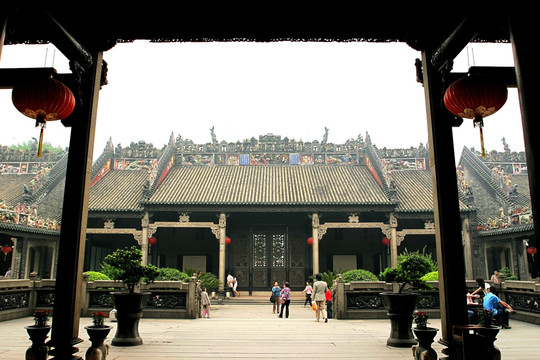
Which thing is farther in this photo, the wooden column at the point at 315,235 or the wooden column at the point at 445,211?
the wooden column at the point at 315,235

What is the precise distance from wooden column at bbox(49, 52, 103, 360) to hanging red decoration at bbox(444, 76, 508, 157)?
3672mm

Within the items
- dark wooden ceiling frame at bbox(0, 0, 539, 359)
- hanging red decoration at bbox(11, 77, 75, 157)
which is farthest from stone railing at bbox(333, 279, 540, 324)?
hanging red decoration at bbox(11, 77, 75, 157)

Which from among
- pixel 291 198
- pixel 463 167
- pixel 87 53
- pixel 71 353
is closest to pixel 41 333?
pixel 71 353

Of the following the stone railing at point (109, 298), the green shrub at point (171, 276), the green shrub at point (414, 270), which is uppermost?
the green shrub at point (414, 270)

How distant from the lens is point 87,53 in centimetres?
445

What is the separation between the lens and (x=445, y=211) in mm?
4172

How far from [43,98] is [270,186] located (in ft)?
54.3

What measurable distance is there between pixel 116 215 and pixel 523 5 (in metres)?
18.2

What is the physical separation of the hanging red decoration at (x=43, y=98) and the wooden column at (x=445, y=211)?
3.70 metres

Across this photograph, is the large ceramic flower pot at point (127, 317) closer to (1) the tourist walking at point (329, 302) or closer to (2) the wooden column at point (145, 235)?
(1) the tourist walking at point (329, 302)

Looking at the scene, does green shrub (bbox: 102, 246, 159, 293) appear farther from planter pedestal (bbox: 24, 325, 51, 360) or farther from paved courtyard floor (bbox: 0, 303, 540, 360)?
planter pedestal (bbox: 24, 325, 51, 360)

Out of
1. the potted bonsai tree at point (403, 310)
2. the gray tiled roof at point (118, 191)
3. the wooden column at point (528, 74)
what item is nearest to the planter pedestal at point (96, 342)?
Result: the potted bonsai tree at point (403, 310)

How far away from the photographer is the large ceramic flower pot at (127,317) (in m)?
6.25

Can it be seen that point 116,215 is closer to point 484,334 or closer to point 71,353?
point 71,353
